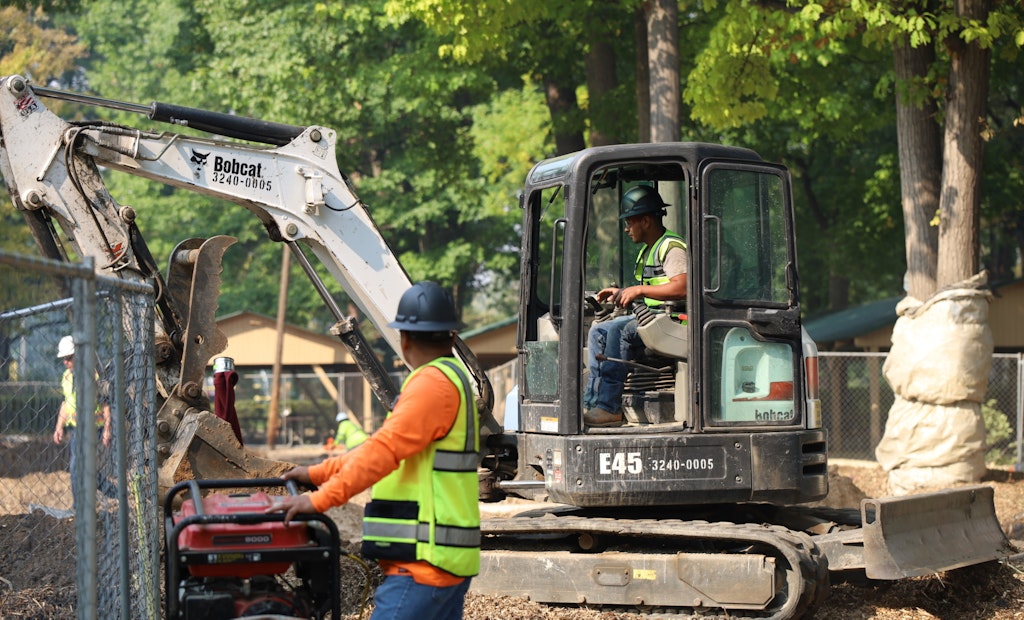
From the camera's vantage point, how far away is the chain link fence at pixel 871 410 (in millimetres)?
22359

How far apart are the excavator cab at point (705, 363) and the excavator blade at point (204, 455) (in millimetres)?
1985

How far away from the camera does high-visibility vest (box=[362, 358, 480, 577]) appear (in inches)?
183

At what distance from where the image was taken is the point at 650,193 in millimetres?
8289

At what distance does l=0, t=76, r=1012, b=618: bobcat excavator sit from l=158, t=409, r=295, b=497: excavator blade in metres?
0.01

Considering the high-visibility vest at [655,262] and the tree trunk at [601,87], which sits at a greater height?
the tree trunk at [601,87]

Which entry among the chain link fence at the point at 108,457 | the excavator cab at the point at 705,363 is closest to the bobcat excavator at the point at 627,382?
the excavator cab at the point at 705,363

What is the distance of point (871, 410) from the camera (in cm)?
2259

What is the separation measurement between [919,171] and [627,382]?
879 centimetres

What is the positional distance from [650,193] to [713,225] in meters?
0.55

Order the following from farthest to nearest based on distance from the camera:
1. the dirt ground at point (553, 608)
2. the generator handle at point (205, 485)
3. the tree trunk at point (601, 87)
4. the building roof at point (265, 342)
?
1. the building roof at point (265, 342)
2. the tree trunk at point (601, 87)
3. the dirt ground at point (553, 608)
4. the generator handle at point (205, 485)

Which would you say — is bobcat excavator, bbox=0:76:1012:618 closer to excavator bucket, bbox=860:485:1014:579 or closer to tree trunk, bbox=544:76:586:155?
excavator bucket, bbox=860:485:1014:579

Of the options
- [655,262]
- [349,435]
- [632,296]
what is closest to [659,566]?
[632,296]

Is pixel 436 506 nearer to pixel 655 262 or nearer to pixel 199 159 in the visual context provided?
pixel 655 262

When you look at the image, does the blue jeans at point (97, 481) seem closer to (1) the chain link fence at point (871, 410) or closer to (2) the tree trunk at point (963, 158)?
(2) the tree trunk at point (963, 158)
